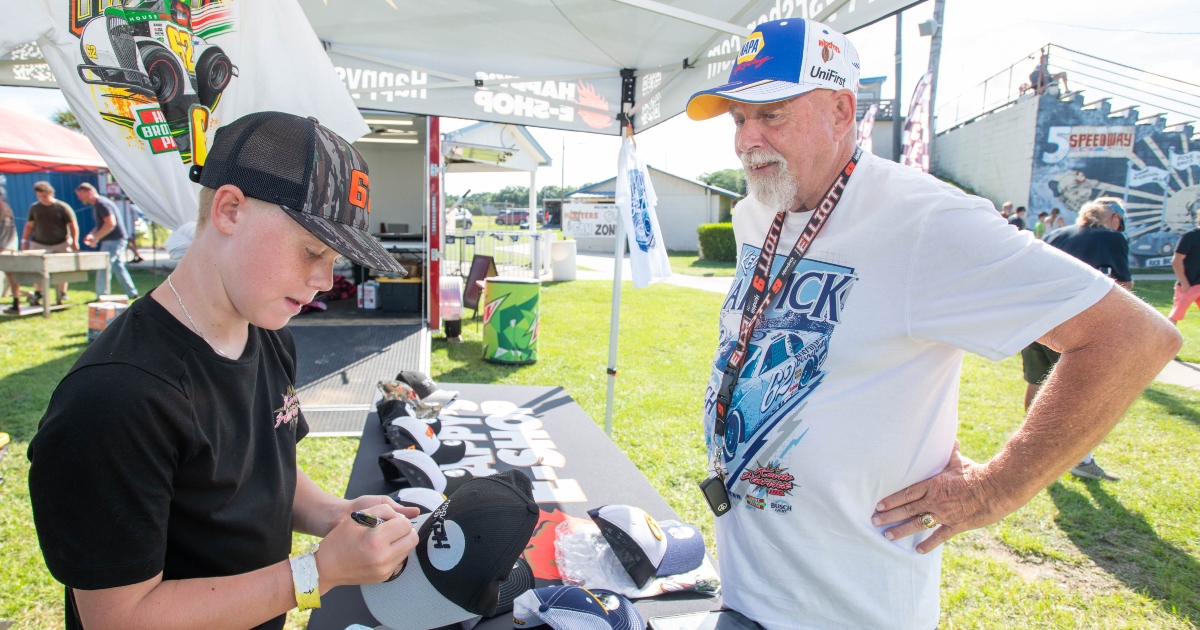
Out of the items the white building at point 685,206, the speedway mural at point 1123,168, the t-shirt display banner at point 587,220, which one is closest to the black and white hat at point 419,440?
the speedway mural at point 1123,168

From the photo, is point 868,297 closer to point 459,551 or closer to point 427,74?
point 459,551

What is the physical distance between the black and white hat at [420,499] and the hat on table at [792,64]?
161 centimetres

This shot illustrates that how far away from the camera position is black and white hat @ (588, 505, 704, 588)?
1.97 metres

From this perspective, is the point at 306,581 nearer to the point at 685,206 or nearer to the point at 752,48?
the point at 752,48

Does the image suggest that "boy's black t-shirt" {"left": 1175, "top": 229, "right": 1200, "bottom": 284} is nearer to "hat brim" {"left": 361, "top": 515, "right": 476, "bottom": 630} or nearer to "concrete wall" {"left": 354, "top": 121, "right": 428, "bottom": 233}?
"hat brim" {"left": 361, "top": 515, "right": 476, "bottom": 630}

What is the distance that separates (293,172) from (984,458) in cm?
541

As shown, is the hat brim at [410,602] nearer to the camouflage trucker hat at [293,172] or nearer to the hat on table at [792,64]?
the camouflage trucker hat at [293,172]

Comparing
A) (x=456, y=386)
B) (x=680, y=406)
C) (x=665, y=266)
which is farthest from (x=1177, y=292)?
(x=456, y=386)

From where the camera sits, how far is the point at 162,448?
977 mm

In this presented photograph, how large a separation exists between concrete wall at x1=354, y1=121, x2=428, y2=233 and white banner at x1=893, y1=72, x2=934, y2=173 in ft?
31.3

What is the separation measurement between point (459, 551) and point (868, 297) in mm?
1064

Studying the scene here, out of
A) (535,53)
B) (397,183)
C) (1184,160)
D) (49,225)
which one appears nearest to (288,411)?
(535,53)

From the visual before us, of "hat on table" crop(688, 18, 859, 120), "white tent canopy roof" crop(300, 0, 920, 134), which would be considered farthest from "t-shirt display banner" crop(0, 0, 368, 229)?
"hat on table" crop(688, 18, 859, 120)

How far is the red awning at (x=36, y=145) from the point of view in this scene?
36.3ft
